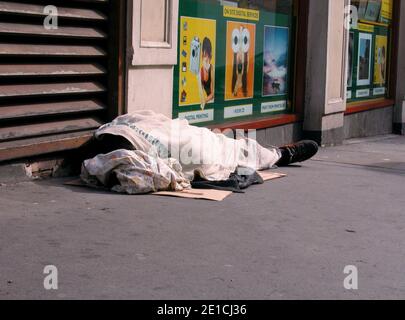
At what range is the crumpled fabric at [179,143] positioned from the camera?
265 inches

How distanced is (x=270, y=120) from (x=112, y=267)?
590cm

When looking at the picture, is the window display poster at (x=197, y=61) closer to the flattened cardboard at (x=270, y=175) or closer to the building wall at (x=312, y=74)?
the building wall at (x=312, y=74)

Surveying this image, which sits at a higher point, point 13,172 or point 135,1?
point 135,1

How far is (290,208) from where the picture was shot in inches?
249

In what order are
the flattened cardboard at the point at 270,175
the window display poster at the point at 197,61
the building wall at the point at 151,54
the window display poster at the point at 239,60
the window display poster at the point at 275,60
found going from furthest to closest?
the window display poster at the point at 275,60 → the window display poster at the point at 239,60 → the window display poster at the point at 197,61 → the flattened cardboard at the point at 270,175 → the building wall at the point at 151,54

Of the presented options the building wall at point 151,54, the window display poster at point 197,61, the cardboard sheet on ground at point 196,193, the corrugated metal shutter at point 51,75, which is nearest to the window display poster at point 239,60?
the window display poster at point 197,61

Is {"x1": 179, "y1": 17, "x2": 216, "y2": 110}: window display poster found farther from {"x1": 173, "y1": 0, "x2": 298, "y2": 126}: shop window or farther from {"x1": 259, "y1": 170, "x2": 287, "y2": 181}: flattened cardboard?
{"x1": 259, "y1": 170, "x2": 287, "y2": 181}: flattened cardboard

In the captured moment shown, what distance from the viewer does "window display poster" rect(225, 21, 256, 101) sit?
9.20 meters

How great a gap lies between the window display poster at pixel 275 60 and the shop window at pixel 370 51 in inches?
82.4
